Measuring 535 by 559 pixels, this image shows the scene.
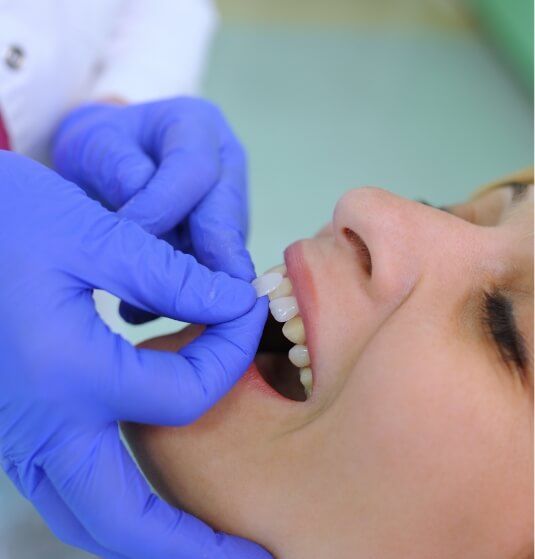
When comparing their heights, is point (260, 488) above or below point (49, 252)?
below

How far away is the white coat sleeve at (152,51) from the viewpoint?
65.5 inches

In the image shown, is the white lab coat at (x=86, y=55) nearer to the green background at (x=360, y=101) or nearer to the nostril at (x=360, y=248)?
the green background at (x=360, y=101)

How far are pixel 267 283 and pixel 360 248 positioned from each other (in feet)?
0.49

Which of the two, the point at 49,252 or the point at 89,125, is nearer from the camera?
the point at 49,252

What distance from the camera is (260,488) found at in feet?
2.80

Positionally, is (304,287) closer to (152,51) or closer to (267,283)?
(267,283)

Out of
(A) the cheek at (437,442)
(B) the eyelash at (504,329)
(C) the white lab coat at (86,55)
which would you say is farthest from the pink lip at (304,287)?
(C) the white lab coat at (86,55)

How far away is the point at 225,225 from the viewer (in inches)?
42.9

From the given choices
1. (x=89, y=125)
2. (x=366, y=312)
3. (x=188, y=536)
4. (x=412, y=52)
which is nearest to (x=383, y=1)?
(x=412, y=52)

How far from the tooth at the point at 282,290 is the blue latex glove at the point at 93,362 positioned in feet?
0.28

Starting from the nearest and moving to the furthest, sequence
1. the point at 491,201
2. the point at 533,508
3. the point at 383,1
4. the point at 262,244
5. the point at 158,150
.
A: the point at 533,508
the point at 491,201
the point at 158,150
the point at 262,244
the point at 383,1

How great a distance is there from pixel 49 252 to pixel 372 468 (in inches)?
18.2

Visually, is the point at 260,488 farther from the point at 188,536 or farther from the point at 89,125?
the point at 89,125

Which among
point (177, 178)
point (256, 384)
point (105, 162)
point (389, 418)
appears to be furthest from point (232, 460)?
point (105, 162)
